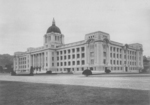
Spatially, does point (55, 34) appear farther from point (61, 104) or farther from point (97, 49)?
point (61, 104)

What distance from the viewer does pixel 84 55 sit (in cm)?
7281

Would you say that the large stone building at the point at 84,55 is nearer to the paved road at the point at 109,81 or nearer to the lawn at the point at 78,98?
the paved road at the point at 109,81

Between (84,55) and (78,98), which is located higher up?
(84,55)

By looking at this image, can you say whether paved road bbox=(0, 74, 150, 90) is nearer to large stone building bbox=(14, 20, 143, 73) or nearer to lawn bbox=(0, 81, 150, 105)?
lawn bbox=(0, 81, 150, 105)

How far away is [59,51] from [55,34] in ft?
40.2

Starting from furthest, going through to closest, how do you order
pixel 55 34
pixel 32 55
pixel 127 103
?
pixel 32 55
pixel 55 34
pixel 127 103

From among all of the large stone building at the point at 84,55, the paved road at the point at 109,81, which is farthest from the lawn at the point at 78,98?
the large stone building at the point at 84,55

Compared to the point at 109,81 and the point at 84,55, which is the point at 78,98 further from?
the point at 84,55

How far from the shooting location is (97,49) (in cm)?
6575

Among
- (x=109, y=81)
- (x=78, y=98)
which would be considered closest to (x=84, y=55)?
(x=109, y=81)

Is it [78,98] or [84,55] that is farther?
[84,55]

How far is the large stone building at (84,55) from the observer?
219 feet

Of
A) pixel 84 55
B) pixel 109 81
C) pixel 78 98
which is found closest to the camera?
pixel 78 98

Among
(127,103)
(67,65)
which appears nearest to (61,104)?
(127,103)
